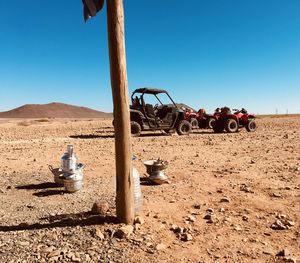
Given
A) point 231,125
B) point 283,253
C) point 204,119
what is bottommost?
point 283,253

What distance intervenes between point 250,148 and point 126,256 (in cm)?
829

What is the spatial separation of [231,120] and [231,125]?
28cm

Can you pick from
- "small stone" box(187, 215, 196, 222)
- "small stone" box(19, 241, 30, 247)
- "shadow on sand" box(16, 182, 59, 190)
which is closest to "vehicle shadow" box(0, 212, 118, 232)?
"small stone" box(19, 241, 30, 247)

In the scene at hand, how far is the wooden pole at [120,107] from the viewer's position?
12.2 feet

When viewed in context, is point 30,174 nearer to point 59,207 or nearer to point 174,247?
point 59,207

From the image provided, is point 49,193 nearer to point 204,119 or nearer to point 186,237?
point 186,237

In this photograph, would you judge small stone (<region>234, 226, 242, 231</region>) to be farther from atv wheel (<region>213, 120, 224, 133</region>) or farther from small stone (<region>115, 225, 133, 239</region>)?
atv wheel (<region>213, 120, 224, 133</region>)

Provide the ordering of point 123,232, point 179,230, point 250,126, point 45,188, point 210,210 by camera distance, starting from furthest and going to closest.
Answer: point 250,126 → point 45,188 → point 210,210 → point 179,230 → point 123,232

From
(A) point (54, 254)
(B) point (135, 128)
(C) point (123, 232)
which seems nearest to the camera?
(A) point (54, 254)

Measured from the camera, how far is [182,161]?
8.57m

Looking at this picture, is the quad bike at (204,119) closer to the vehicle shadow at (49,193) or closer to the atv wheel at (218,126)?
the atv wheel at (218,126)

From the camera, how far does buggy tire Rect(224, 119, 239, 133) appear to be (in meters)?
17.4

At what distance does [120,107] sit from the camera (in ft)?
12.6

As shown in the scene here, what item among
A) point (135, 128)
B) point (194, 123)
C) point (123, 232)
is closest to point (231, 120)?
point (194, 123)
